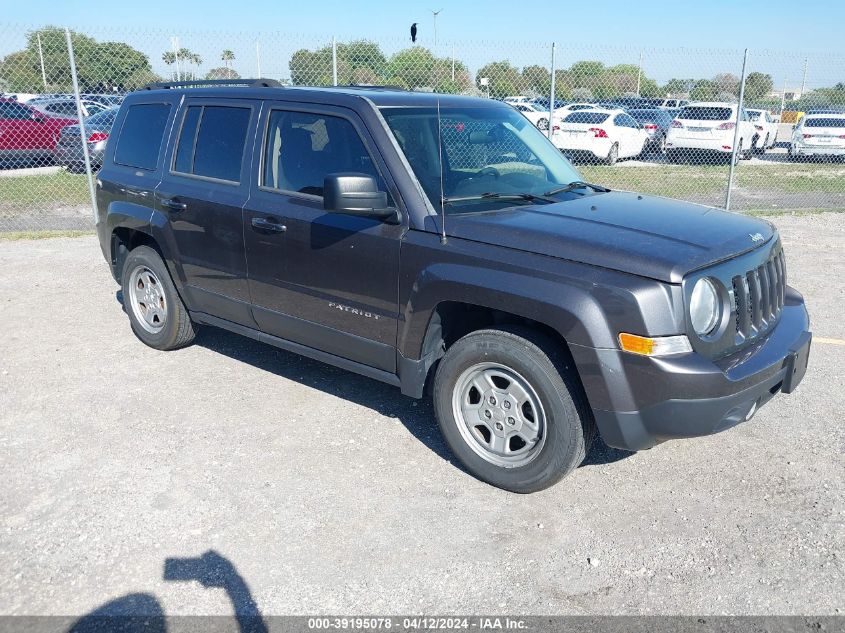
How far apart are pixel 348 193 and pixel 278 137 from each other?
1.10 m

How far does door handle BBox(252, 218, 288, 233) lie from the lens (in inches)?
176

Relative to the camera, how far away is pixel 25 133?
16.8 meters

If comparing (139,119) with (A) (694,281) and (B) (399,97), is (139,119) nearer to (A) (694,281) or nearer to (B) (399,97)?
(B) (399,97)

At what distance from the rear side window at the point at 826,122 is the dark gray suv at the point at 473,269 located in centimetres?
1899

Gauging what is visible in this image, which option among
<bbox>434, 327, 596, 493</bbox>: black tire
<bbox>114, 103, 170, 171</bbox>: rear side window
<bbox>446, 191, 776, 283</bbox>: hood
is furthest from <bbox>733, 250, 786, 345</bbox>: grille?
<bbox>114, 103, 170, 171</bbox>: rear side window

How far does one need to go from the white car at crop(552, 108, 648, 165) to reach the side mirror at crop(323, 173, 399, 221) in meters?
15.0

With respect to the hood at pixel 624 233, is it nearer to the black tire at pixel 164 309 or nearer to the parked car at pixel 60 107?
the black tire at pixel 164 309

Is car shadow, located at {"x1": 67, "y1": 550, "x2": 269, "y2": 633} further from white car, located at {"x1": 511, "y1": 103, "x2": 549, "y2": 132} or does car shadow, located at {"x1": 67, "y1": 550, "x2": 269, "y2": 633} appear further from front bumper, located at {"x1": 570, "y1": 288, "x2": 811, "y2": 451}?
white car, located at {"x1": 511, "y1": 103, "x2": 549, "y2": 132}

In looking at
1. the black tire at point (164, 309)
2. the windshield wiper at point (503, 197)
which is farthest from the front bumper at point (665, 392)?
the black tire at point (164, 309)

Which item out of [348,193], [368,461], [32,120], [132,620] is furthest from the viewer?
[32,120]

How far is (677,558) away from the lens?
11.1 ft

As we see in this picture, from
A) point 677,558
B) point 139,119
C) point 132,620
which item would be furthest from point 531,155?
point 132,620

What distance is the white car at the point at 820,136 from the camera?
20469 millimetres

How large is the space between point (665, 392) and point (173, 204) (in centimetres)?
349
